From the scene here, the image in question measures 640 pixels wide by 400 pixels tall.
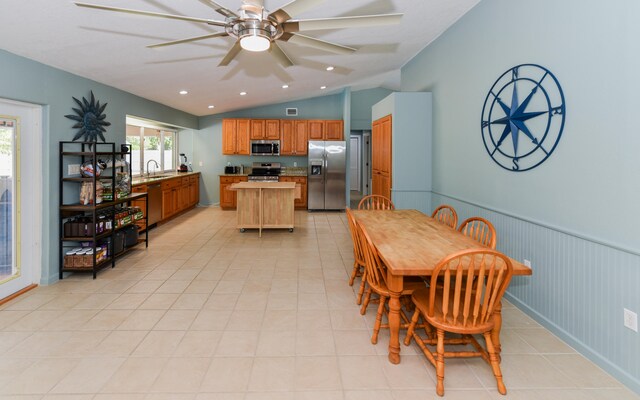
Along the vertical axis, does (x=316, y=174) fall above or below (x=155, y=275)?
above

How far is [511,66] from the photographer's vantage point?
3.30 m

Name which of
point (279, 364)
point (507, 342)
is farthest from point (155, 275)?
point (507, 342)

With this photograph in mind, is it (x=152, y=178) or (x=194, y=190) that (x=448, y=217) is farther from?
(x=194, y=190)

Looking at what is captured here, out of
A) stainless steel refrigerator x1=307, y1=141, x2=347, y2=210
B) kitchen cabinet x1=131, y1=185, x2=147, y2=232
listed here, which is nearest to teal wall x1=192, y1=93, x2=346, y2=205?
stainless steel refrigerator x1=307, y1=141, x2=347, y2=210

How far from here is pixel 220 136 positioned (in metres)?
9.45

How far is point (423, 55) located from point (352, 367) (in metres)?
4.63

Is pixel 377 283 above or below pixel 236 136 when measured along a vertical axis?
below

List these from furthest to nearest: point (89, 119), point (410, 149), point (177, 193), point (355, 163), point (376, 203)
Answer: point (355, 163) → point (177, 193) → point (410, 149) → point (376, 203) → point (89, 119)

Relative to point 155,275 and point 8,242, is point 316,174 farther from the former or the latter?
point 8,242

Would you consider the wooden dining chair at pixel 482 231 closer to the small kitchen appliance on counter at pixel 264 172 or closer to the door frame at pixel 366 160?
the small kitchen appliance on counter at pixel 264 172

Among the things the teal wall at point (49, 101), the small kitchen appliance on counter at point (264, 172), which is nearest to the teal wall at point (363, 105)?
the small kitchen appliance on counter at point (264, 172)

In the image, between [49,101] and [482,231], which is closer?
[482,231]

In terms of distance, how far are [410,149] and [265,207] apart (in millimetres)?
2692

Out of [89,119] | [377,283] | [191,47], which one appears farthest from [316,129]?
[377,283]
